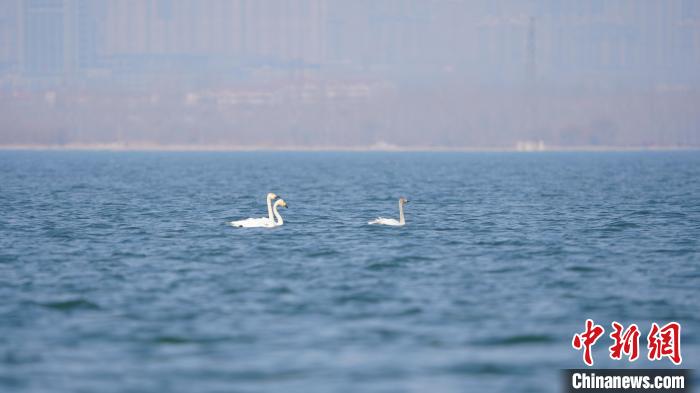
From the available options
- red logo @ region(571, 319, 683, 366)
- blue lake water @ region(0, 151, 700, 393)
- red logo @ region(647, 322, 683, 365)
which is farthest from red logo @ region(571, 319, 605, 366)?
red logo @ region(647, 322, 683, 365)

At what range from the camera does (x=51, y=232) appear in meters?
39.2

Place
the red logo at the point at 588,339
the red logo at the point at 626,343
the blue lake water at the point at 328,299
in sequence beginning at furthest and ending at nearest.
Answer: the red logo at the point at 626,343
the red logo at the point at 588,339
the blue lake water at the point at 328,299

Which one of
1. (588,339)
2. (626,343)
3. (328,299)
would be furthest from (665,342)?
(328,299)

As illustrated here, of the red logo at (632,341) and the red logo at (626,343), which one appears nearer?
the red logo at (632,341)

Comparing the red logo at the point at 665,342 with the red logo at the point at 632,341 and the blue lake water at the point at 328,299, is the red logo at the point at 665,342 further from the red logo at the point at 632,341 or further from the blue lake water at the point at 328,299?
the blue lake water at the point at 328,299

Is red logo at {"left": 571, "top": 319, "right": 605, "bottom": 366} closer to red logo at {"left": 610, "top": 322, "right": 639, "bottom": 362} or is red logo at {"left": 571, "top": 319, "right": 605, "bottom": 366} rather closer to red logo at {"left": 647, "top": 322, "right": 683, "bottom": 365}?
red logo at {"left": 610, "top": 322, "right": 639, "bottom": 362}

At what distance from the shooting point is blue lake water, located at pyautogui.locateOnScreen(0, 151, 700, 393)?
17.5m

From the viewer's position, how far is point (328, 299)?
24.0 meters

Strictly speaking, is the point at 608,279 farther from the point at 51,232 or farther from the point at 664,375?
the point at 51,232

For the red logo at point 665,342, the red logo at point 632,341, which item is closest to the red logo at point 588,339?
the red logo at point 632,341

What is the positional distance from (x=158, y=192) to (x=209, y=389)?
54.8m

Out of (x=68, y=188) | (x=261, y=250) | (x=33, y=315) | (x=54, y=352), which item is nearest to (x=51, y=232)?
(x=261, y=250)

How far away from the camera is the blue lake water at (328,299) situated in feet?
57.4

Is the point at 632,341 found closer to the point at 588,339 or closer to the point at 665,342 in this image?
the point at 665,342
